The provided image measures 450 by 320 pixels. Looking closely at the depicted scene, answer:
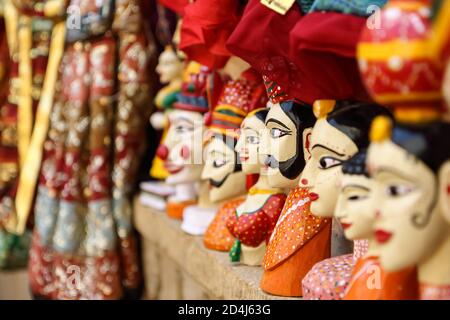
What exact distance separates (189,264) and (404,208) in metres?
0.97

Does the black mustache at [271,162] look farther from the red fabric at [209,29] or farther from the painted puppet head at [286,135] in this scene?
the red fabric at [209,29]

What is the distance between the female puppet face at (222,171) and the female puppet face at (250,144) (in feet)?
0.37

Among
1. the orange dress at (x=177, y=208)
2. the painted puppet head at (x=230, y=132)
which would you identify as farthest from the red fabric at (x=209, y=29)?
the orange dress at (x=177, y=208)

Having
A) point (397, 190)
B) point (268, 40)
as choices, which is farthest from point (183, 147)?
point (397, 190)

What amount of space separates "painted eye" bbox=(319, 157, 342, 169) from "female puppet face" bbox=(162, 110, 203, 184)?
65 cm

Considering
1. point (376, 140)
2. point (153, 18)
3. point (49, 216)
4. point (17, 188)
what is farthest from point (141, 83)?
point (376, 140)

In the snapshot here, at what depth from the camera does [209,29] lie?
4.61 feet

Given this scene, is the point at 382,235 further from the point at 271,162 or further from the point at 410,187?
the point at 271,162

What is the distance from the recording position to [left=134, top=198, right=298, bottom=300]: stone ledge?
1.38 m

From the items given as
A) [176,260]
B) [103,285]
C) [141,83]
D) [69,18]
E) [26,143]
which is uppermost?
[69,18]

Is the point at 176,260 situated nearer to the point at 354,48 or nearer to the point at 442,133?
the point at 354,48

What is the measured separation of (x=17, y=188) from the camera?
2463 mm

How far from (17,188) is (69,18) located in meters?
0.63

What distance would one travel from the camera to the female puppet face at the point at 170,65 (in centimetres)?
190
